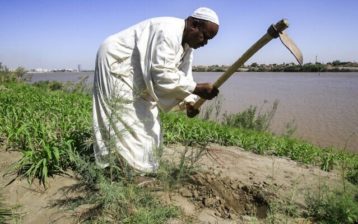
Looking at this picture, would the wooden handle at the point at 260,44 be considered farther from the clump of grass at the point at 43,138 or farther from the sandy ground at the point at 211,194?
the clump of grass at the point at 43,138

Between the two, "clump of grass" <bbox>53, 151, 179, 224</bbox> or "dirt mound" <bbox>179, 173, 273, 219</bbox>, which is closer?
"clump of grass" <bbox>53, 151, 179, 224</bbox>

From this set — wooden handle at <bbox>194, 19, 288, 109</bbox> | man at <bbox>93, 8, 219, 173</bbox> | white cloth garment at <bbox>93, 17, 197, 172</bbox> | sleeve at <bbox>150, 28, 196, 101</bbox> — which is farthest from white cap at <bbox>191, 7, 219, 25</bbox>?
wooden handle at <bbox>194, 19, 288, 109</bbox>

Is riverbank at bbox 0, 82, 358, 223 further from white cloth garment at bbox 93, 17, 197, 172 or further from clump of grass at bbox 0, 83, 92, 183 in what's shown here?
white cloth garment at bbox 93, 17, 197, 172

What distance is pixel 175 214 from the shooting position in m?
2.60

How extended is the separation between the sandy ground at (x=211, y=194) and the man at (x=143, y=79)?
1.00 ft

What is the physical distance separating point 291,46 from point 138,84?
4.32 ft

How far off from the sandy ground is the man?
31 centimetres

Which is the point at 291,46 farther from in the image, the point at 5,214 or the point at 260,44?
the point at 5,214

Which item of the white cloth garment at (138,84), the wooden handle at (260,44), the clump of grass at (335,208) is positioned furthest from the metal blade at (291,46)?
the clump of grass at (335,208)

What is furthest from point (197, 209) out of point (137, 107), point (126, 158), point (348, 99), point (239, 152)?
point (348, 99)

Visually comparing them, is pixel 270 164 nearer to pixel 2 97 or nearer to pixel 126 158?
pixel 126 158

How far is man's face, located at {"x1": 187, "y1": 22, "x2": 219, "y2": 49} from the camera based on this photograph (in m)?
2.94

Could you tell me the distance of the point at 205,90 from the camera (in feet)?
10.1

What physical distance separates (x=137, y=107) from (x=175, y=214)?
96 cm
